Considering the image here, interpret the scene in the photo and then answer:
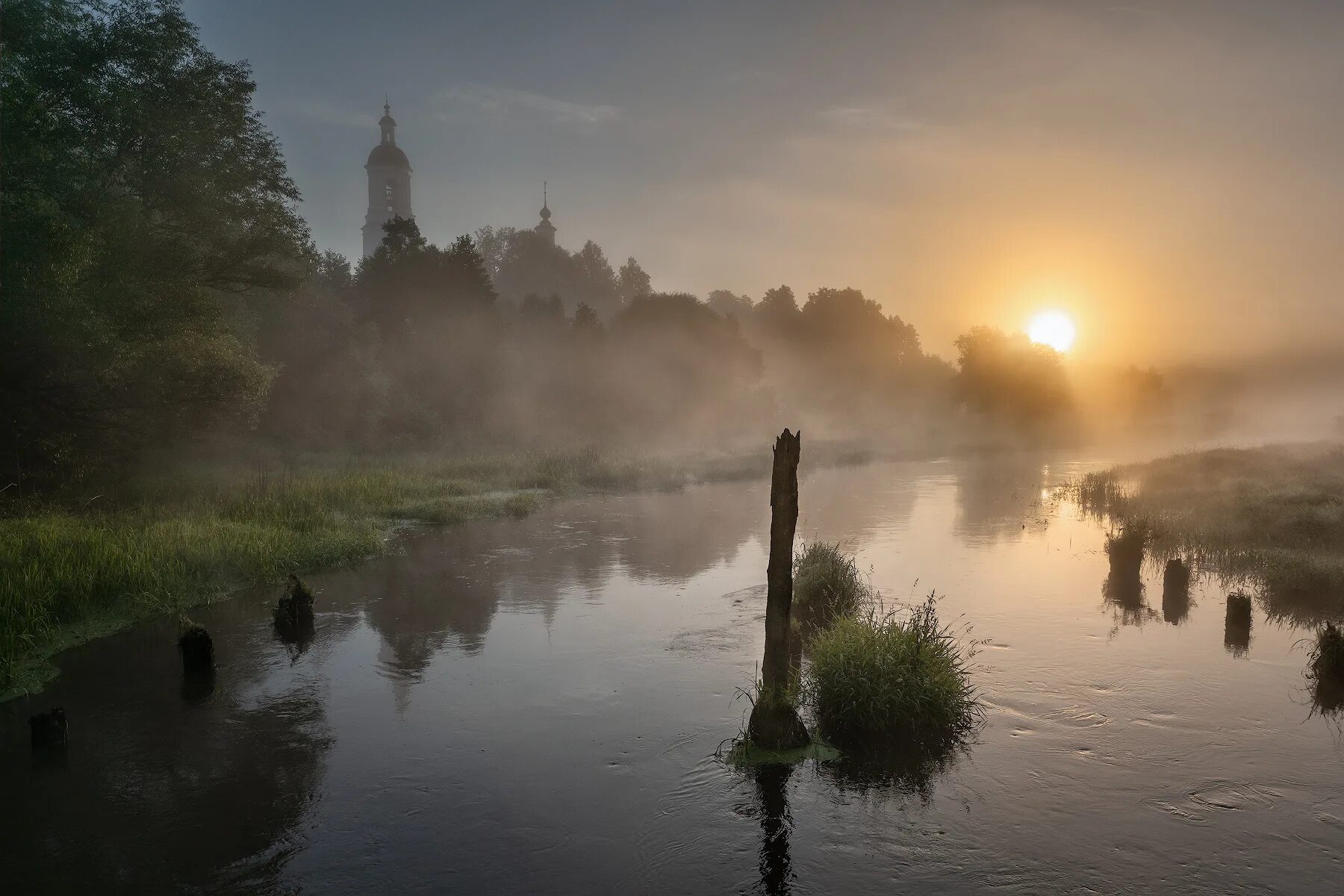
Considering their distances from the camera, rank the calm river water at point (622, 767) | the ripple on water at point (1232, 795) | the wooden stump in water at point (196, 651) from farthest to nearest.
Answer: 1. the wooden stump in water at point (196, 651)
2. the ripple on water at point (1232, 795)
3. the calm river water at point (622, 767)

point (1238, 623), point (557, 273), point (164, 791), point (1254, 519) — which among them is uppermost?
point (557, 273)

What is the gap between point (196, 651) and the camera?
1652 centimetres

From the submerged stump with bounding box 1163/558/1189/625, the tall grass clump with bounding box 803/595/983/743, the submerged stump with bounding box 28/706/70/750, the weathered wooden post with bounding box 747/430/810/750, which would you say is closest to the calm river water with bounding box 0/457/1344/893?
the submerged stump with bounding box 28/706/70/750

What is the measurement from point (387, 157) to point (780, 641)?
177589 mm

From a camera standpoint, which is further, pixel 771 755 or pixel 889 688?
pixel 889 688

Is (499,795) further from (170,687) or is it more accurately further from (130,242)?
(130,242)

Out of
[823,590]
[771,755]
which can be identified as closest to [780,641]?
[771,755]

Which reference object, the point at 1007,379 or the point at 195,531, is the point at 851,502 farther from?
the point at 1007,379

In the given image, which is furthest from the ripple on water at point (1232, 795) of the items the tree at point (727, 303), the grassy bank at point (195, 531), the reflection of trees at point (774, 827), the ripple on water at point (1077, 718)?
the tree at point (727, 303)

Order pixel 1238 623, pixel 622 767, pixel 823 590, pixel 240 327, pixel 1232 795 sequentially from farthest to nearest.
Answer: pixel 240 327
pixel 823 590
pixel 1238 623
pixel 622 767
pixel 1232 795

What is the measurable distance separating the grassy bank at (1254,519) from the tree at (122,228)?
31751mm

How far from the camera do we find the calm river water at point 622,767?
1033cm

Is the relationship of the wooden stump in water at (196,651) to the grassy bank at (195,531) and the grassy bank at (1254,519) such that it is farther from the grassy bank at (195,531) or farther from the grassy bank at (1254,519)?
the grassy bank at (1254,519)

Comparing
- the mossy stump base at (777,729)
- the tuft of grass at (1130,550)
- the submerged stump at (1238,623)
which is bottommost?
the mossy stump base at (777,729)
